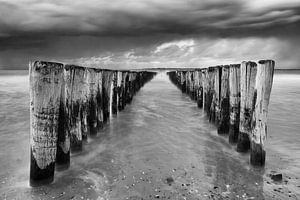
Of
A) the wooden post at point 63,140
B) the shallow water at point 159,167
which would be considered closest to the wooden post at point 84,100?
the shallow water at point 159,167

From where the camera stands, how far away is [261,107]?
4512 mm

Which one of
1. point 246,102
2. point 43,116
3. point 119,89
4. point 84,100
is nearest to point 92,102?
point 84,100

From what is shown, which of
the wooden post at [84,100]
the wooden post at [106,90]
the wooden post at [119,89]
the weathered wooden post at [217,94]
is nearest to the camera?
the wooden post at [84,100]

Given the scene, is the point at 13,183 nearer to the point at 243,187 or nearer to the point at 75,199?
the point at 75,199

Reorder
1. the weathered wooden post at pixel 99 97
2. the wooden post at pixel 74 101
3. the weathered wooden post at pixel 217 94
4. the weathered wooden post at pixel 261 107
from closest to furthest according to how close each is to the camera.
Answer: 1. the weathered wooden post at pixel 261 107
2. the wooden post at pixel 74 101
3. the weathered wooden post at pixel 99 97
4. the weathered wooden post at pixel 217 94

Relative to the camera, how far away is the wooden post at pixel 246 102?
195 inches

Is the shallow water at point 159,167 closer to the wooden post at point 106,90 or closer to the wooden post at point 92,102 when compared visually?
the wooden post at point 92,102

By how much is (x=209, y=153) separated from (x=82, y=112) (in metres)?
2.49

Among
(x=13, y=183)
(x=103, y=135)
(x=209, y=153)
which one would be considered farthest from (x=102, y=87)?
(x=13, y=183)

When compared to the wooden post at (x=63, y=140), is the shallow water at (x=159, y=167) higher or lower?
lower

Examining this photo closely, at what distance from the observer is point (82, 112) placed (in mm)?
5598

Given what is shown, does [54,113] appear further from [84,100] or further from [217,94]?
[217,94]

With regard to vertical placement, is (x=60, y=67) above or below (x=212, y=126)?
above

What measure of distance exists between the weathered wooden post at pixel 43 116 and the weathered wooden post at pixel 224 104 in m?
3.95
